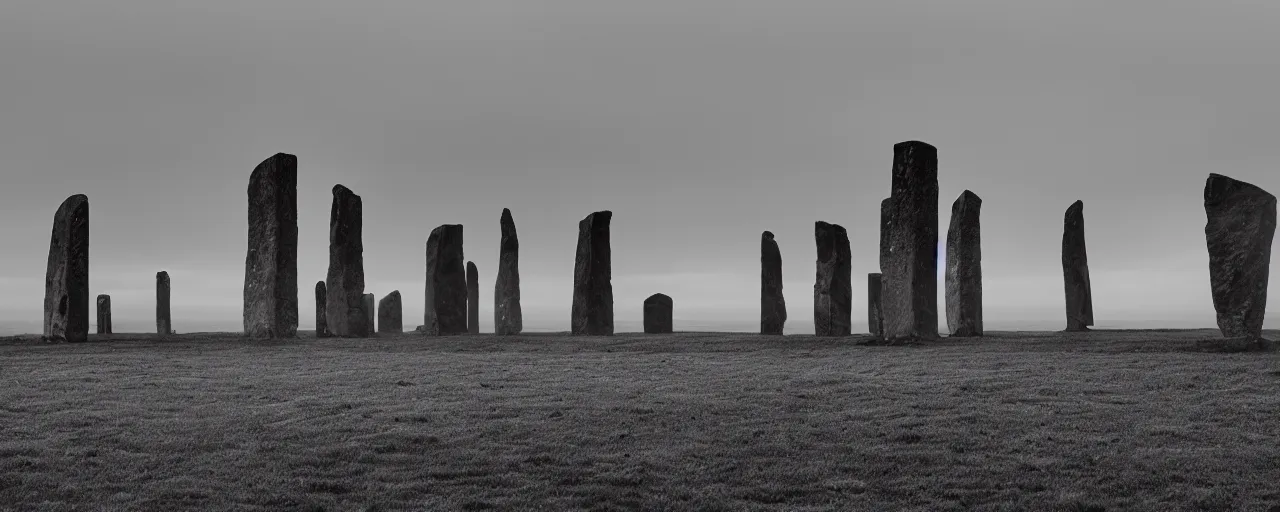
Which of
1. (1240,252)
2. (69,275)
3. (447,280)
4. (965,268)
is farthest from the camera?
(447,280)

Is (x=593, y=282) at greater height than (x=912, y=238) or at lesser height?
lesser

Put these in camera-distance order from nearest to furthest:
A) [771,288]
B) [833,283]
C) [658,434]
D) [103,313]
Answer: [658,434] < [833,283] < [771,288] < [103,313]

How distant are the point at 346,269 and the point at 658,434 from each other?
69.5 feet

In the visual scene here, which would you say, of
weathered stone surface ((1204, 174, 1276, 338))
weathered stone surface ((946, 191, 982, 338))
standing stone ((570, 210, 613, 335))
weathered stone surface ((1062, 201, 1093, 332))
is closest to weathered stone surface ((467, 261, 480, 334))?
standing stone ((570, 210, 613, 335))

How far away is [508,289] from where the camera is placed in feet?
125

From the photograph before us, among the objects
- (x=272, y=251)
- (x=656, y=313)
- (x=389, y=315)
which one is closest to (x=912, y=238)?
(x=656, y=313)

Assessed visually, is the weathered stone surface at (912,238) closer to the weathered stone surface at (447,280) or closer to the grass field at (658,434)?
the grass field at (658,434)

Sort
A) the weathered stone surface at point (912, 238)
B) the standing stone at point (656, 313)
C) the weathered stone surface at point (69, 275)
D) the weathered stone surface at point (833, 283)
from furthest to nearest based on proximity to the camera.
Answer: the standing stone at point (656, 313) < the weathered stone surface at point (833, 283) < the weathered stone surface at point (69, 275) < the weathered stone surface at point (912, 238)

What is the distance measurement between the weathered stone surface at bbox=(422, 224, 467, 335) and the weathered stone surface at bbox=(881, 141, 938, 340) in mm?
15177

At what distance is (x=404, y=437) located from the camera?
511 inches

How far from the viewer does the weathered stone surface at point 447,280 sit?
33.4m

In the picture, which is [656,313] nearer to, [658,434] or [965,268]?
[965,268]

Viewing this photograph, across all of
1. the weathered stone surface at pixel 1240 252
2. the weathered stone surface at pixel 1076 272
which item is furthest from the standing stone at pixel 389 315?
the weathered stone surface at pixel 1240 252

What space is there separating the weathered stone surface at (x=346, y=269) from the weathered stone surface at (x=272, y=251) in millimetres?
2474
